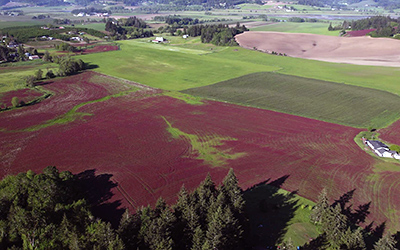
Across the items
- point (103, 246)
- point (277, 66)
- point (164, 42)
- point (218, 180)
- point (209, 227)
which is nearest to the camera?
point (103, 246)

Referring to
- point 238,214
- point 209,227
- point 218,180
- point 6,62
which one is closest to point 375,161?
point 218,180

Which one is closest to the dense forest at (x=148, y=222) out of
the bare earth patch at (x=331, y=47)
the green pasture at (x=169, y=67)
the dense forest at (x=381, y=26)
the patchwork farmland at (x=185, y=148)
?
the patchwork farmland at (x=185, y=148)

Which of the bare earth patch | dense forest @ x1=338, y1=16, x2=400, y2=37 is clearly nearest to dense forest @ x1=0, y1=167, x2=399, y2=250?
the bare earth patch

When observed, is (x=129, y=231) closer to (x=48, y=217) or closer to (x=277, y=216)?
(x=48, y=217)

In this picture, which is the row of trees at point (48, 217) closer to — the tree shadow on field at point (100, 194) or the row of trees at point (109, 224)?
the row of trees at point (109, 224)

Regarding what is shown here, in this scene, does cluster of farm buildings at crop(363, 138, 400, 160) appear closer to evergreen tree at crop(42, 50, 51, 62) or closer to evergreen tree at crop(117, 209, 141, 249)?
evergreen tree at crop(117, 209, 141, 249)

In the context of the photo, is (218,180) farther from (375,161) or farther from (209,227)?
(375,161)

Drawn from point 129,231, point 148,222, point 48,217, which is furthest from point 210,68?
point 129,231
